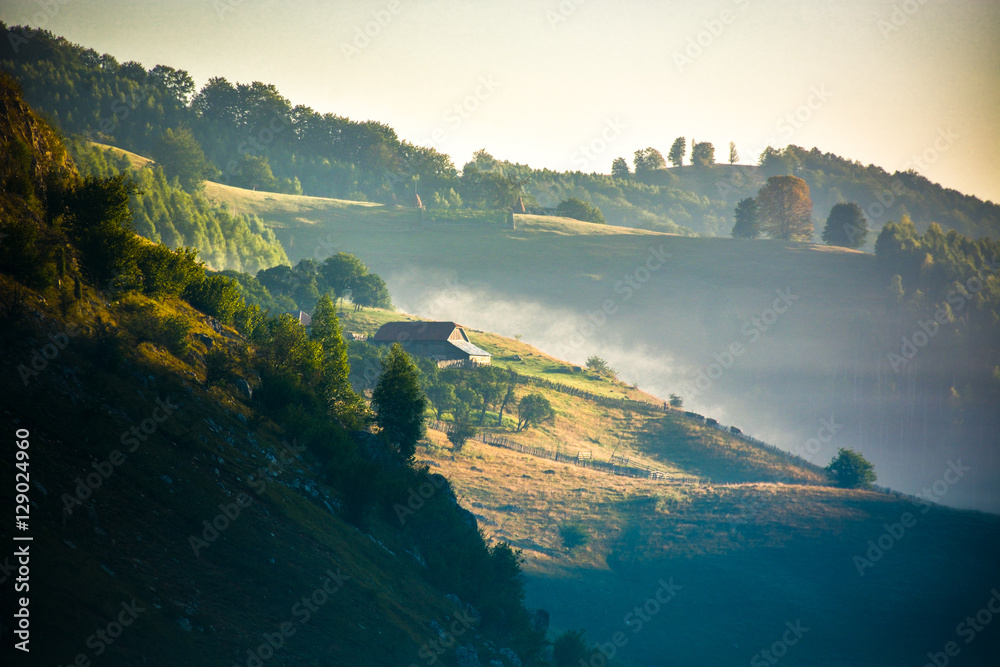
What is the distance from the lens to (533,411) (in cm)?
9388

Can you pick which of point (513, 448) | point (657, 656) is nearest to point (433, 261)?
point (513, 448)

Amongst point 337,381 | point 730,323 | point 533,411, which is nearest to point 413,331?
point 533,411

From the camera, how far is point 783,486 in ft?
266

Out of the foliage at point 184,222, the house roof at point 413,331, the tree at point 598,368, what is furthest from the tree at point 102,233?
the foliage at point 184,222

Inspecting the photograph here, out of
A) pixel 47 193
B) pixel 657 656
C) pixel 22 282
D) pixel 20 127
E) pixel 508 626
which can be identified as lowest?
pixel 657 656

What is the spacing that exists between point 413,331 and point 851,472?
215ft

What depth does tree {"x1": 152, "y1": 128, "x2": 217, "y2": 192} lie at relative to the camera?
17612 centimetres

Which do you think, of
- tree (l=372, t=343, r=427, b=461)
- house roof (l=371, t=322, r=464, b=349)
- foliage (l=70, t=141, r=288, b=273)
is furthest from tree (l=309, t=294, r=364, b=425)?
foliage (l=70, t=141, r=288, b=273)

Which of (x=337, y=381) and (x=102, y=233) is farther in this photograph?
(x=337, y=381)

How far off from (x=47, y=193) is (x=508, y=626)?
30.6 meters

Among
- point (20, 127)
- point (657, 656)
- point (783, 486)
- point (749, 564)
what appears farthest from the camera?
point (783, 486)

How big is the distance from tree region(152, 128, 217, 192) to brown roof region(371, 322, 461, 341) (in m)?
91.2

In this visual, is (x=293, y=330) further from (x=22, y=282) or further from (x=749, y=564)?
(x=749, y=564)

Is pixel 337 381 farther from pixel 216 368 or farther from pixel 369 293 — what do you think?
pixel 369 293
